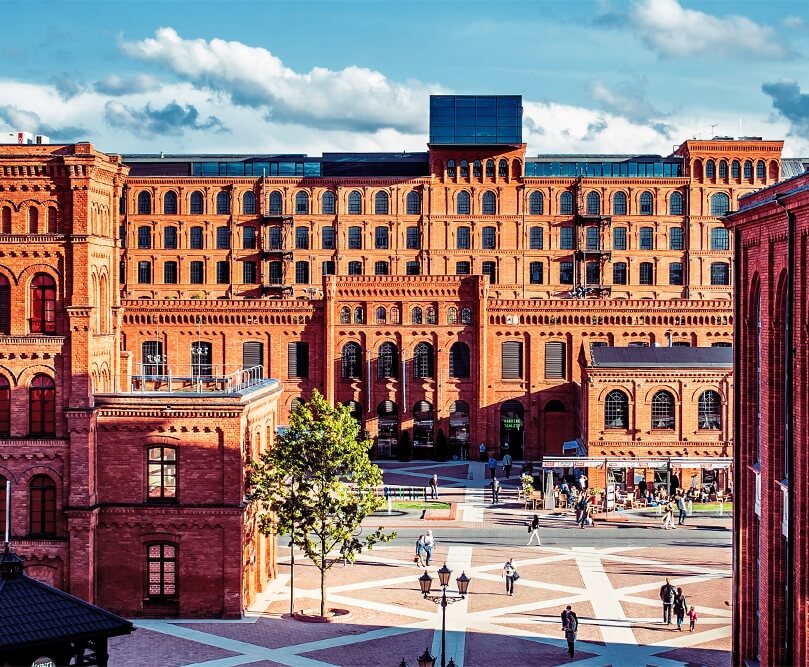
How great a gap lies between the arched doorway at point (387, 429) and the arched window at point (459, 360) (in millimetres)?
4258

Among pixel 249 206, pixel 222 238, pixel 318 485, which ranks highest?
pixel 249 206

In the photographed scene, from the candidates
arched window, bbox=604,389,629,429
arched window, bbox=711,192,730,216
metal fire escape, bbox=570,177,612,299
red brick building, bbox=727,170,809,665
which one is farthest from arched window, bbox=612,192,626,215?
red brick building, bbox=727,170,809,665

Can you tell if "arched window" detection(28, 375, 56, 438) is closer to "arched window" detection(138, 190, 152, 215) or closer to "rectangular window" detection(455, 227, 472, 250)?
"arched window" detection(138, 190, 152, 215)

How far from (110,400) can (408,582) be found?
505 inches

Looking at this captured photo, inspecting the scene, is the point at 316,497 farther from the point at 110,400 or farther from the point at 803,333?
the point at 803,333

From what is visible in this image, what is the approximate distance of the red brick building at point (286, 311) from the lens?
41.4m

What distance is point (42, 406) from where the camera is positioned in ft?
139

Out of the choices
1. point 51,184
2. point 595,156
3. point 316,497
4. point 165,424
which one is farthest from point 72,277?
point 595,156

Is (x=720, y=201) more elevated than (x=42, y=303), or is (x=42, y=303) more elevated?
(x=720, y=201)

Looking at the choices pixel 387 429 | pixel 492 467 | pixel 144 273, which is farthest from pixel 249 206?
pixel 492 467

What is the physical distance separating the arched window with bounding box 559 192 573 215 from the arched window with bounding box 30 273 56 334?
5392 cm

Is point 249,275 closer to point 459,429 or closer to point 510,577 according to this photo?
point 459,429

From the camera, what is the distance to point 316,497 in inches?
1677

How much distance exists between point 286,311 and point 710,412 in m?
26.4
